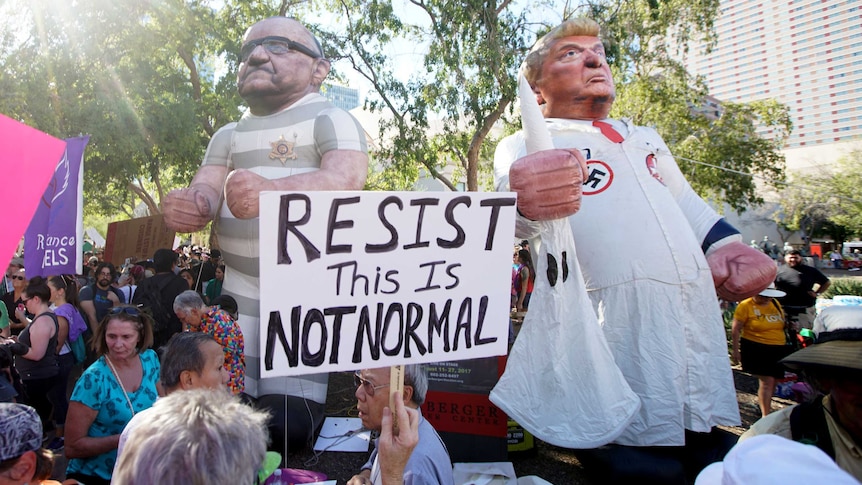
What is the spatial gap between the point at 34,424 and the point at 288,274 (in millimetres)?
911

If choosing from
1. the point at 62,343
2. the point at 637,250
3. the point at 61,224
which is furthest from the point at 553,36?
the point at 62,343

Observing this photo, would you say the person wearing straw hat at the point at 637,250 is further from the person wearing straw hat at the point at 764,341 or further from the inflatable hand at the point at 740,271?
the person wearing straw hat at the point at 764,341

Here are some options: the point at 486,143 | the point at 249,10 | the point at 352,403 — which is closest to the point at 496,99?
the point at 486,143

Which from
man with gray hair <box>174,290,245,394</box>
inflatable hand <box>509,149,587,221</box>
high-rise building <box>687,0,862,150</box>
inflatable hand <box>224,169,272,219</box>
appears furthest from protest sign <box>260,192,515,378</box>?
high-rise building <box>687,0,862,150</box>

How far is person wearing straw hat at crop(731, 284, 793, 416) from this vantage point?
4.16 m

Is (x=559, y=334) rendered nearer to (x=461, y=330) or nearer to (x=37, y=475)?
(x=461, y=330)

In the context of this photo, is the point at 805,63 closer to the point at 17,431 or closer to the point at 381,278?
the point at 381,278

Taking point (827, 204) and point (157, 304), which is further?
point (827, 204)

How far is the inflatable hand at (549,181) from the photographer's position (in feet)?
7.03

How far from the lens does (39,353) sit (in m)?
3.64

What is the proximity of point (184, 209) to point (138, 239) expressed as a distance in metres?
7.12

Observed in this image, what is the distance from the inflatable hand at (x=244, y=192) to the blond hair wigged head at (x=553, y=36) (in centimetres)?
160

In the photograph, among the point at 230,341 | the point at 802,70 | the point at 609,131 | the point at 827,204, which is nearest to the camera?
the point at 609,131

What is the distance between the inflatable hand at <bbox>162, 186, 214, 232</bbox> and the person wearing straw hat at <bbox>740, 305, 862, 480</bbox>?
107 inches
